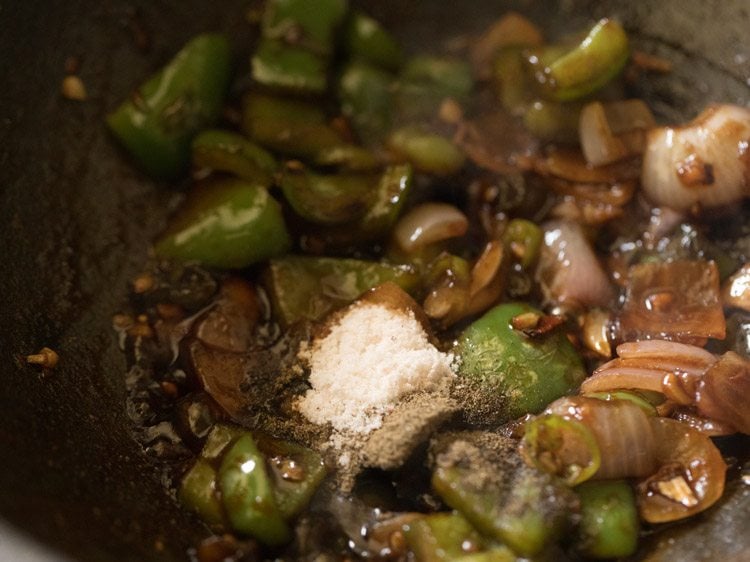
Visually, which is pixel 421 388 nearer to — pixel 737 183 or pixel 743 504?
pixel 743 504

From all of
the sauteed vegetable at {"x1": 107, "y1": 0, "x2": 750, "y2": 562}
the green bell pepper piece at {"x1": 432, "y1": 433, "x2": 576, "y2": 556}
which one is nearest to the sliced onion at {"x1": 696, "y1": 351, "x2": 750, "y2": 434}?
the sauteed vegetable at {"x1": 107, "y1": 0, "x2": 750, "y2": 562}

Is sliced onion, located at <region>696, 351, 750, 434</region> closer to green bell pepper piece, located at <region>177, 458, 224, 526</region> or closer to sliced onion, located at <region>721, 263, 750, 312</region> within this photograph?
sliced onion, located at <region>721, 263, 750, 312</region>

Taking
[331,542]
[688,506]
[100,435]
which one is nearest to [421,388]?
[331,542]

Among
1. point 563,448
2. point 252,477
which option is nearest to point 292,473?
point 252,477

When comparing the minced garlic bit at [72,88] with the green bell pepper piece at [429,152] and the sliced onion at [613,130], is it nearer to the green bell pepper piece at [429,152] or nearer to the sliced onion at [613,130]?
the green bell pepper piece at [429,152]

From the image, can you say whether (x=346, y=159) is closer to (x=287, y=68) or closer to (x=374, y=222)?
(x=374, y=222)

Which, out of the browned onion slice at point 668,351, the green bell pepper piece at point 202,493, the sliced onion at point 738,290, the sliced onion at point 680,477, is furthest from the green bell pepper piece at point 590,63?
the green bell pepper piece at point 202,493
